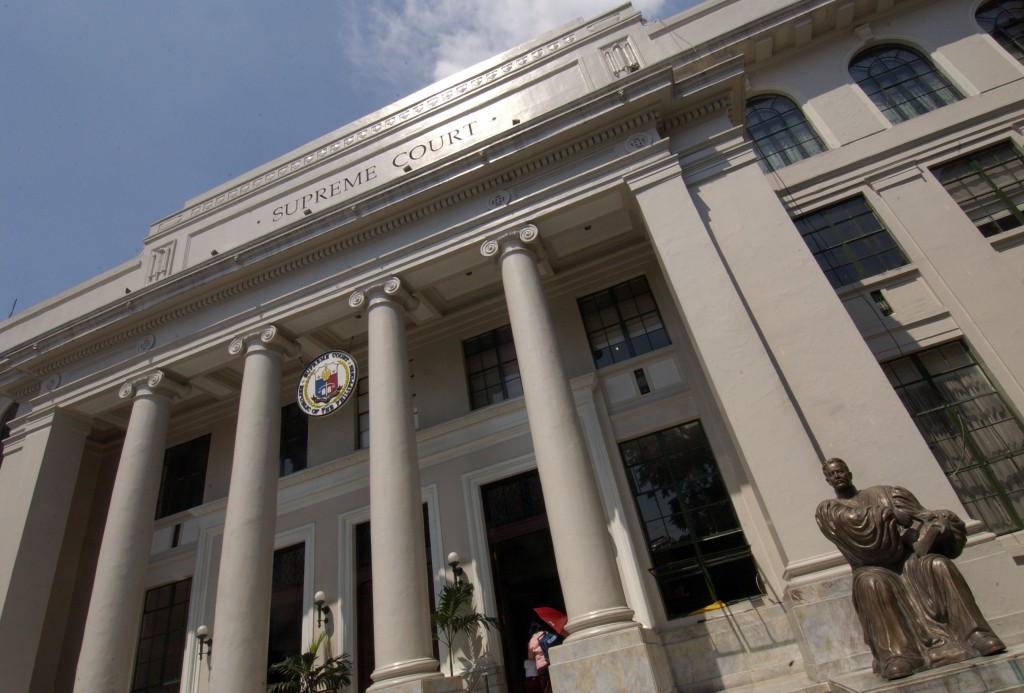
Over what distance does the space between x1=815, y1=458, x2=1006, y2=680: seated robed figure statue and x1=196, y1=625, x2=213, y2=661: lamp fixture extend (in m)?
11.8

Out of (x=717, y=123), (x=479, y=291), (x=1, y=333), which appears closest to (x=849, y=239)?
(x=717, y=123)

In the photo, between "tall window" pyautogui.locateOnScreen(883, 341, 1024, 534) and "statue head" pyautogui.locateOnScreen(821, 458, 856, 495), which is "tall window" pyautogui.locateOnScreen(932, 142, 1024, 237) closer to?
"tall window" pyautogui.locateOnScreen(883, 341, 1024, 534)

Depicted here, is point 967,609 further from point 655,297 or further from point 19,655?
point 19,655

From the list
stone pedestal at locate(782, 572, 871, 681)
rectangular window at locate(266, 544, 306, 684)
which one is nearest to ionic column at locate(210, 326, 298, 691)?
rectangular window at locate(266, 544, 306, 684)

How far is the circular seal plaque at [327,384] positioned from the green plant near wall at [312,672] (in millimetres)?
4212

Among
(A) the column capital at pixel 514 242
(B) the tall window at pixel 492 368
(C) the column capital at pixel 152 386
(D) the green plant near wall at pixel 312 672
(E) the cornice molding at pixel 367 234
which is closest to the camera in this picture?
(D) the green plant near wall at pixel 312 672

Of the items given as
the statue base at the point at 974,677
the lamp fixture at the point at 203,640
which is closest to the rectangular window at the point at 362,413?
the lamp fixture at the point at 203,640

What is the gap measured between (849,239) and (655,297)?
12.6 ft

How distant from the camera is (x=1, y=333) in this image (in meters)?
17.1

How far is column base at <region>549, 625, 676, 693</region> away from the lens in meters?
6.86

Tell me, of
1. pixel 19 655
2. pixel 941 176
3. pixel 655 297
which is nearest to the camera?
pixel 19 655

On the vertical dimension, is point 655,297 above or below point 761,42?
below

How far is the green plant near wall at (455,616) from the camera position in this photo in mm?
10289

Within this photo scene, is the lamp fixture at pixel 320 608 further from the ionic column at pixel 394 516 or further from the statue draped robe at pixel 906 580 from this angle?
the statue draped robe at pixel 906 580
